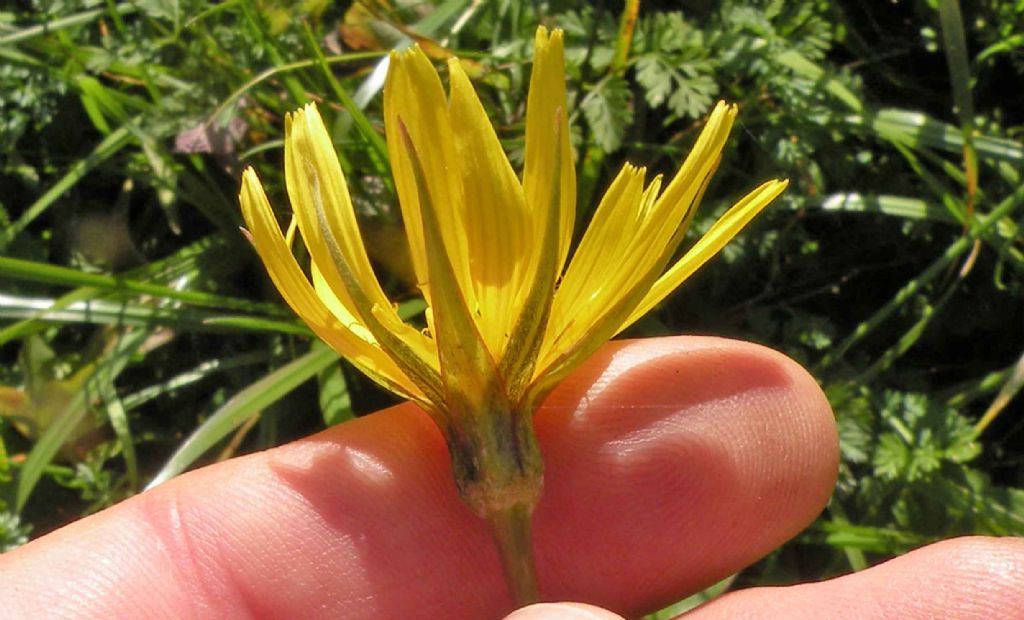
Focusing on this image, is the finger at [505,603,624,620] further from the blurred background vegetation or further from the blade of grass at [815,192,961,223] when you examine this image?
the blade of grass at [815,192,961,223]

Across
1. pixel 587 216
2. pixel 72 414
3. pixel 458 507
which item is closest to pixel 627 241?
pixel 458 507

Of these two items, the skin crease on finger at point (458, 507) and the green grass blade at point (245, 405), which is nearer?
the skin crease on finger at point (458, 507)

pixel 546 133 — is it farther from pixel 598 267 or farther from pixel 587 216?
pixel 587 216

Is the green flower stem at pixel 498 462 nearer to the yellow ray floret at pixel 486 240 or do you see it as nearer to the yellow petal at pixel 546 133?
the yellow ray floret at pixel 486 240

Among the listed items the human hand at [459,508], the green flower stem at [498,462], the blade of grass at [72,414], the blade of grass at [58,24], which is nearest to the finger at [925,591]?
the human hand at [459,508]

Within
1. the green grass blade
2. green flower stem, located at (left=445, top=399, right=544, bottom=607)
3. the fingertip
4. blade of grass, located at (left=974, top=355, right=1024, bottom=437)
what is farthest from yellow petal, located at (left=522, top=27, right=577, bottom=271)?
blade of grass, located at (left=974, top=355, right=1024, bottom=437)
